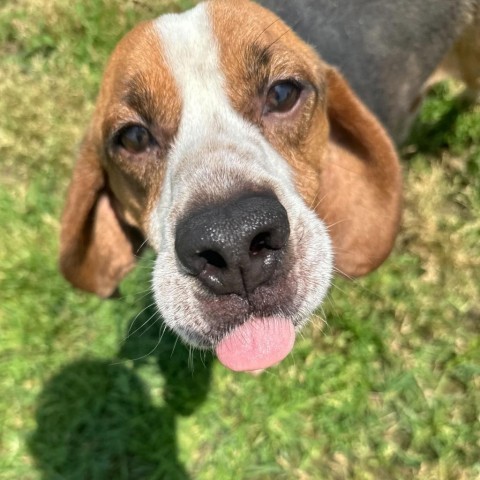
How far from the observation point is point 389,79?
14.7ft

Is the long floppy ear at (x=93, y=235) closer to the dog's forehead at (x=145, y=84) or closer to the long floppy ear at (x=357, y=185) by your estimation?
the dog's forehead at (x=145, y=84)

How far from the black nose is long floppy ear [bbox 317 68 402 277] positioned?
120 centimetres

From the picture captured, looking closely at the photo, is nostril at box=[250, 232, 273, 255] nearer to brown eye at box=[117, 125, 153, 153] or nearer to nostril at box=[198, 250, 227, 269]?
nostril at box=[198, 250, 227, 269]

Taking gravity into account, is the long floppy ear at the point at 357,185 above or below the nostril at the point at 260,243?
below

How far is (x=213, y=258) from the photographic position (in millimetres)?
2492

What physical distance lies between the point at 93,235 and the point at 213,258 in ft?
5.61

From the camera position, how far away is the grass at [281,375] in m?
4.42

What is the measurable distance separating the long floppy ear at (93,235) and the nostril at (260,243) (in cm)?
147

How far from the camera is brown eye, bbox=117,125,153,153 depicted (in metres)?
3.19

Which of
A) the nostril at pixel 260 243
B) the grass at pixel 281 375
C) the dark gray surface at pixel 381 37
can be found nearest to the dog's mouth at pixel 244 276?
the nostril at pixel 260 243

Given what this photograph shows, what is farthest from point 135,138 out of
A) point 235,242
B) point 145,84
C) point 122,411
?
point 122,411

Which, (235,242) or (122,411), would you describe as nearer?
(235,242)

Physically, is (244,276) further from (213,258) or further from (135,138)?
(135,138)

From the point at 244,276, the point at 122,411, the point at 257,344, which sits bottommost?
the point at 122,411
